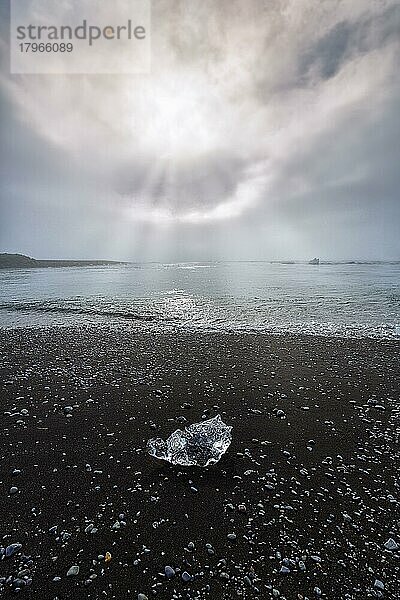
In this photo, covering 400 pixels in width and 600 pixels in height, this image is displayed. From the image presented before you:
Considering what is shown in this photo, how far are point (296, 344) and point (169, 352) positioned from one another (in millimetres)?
6552

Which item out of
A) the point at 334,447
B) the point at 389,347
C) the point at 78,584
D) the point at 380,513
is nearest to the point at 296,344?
the point at 389,347

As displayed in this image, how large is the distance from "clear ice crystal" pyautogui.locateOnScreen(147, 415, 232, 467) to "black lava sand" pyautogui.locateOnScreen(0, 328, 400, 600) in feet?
0.58

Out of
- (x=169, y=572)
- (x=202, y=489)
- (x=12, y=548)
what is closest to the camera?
(x=169, y=572)

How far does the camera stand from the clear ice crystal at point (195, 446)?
6387mm

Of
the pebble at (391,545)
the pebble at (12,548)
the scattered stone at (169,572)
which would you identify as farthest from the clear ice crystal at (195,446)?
the pebble at (391,545)

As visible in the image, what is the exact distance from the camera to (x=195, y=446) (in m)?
6.57

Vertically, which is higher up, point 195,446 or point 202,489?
point 195,446

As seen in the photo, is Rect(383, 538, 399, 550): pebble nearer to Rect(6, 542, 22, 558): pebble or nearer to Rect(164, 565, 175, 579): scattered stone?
Rect(164, 565, 175, 579): scattered stone

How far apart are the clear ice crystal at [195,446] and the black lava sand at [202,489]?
7.0 inches

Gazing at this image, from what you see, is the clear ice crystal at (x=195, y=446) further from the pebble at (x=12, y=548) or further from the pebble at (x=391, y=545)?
the pebble at (x=391, y=545)

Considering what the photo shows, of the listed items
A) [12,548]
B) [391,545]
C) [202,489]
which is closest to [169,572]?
[202,489]

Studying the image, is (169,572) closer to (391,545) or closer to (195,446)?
(195,446)

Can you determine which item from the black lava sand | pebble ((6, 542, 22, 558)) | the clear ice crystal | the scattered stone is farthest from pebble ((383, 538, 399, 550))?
pebble ((6, 542, 22, 558))

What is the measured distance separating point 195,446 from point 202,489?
0.94 meters
